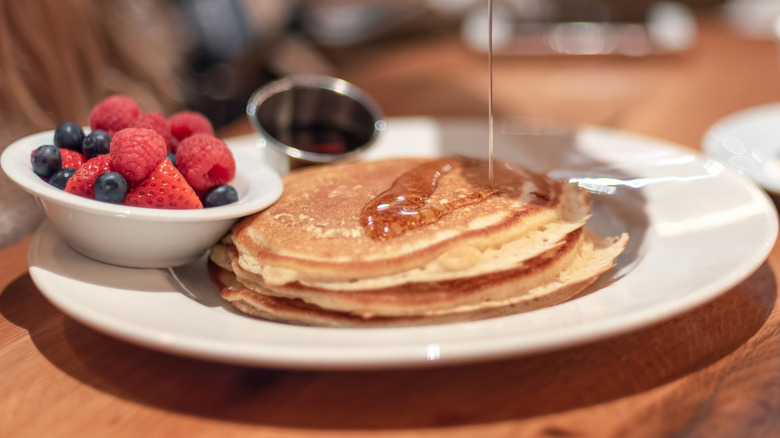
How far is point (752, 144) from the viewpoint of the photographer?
5.61ft

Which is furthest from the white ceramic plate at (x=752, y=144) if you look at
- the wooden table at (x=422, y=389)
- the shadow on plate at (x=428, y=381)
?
the shadow on plate at (x=428, y=381)

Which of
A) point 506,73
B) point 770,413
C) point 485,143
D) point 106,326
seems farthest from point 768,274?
point 506,73

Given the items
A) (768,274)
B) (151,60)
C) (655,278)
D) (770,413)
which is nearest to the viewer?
(770,413)

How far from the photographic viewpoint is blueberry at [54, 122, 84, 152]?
1.15m

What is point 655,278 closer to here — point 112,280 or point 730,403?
point 730,403

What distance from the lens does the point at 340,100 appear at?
1.82 m

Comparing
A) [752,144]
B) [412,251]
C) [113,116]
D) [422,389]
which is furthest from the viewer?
[752,144]

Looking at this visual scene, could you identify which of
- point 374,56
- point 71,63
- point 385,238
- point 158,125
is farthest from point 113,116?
point 374,56

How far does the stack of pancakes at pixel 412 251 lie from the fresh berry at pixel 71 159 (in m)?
0.29

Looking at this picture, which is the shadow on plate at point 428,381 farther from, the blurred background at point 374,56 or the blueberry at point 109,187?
the blurred background at point 374,56

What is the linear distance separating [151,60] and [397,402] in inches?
84.0

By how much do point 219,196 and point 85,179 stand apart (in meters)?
0.22

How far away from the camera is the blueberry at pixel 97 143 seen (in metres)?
1.14

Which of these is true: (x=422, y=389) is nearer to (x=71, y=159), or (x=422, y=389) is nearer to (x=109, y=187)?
(x=109, y=187)
